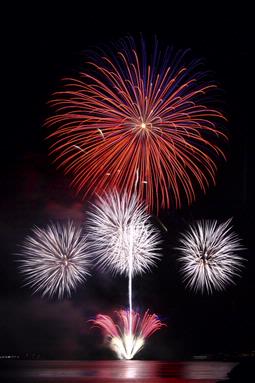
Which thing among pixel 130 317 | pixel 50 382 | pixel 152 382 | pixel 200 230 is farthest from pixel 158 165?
Answer: pixel 50 382

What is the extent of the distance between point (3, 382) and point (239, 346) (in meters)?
49.7

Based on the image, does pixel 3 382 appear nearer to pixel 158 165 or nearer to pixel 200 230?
pixel 200 230

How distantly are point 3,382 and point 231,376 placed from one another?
32.0 metres

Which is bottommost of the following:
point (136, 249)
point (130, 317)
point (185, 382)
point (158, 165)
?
point (185, 382)

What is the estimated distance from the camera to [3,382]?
202 ft

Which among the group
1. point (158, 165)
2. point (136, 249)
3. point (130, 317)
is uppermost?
point (158, 165)

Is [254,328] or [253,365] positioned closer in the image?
[253,365]

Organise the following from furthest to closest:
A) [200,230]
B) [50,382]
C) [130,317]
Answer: [50,382] < [130,317] < [200,230]

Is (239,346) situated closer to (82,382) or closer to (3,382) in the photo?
(82,382)

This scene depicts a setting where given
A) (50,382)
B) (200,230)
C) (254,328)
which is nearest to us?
(200,230)

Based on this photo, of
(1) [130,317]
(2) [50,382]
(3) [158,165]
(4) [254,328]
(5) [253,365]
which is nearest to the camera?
(5) [253,365]

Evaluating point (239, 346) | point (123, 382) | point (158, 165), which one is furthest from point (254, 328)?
point (158, 165)

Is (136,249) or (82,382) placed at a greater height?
(136,249)

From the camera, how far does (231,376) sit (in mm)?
36250
